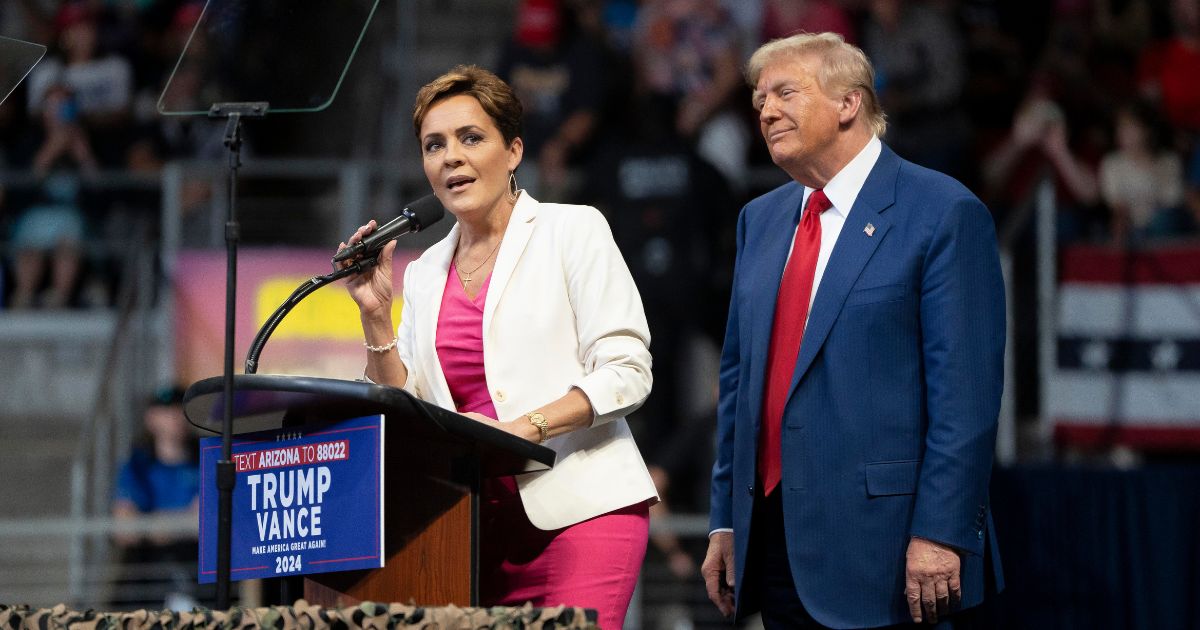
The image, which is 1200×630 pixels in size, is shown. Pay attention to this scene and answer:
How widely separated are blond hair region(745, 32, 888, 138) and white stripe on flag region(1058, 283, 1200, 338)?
3950 mm

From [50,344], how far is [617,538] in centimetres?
678

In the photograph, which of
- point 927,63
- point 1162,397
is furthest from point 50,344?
point 1162,397

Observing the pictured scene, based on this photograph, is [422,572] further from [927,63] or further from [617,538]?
[927,63]

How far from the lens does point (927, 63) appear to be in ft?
29.6

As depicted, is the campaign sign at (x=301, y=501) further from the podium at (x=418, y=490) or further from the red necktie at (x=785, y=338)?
the red necktie at (x=785, y=338)

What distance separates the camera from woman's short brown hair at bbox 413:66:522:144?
329 centimetres

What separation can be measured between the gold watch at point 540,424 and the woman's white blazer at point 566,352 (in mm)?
115

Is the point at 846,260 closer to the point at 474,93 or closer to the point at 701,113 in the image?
the point at 474,93

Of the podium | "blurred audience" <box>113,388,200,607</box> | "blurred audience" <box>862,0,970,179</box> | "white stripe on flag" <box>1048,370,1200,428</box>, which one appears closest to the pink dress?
the podium

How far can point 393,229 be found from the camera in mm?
3088

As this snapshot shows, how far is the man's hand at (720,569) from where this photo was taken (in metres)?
3.55

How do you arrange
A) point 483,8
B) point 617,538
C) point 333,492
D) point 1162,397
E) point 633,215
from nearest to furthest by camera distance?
point 333,492 < point 617,538 < point 1162,397 < point 633,215 < point 483,8

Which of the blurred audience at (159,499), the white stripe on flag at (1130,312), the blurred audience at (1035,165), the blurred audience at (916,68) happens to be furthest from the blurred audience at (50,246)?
the white stripe on flag at (1130,312)

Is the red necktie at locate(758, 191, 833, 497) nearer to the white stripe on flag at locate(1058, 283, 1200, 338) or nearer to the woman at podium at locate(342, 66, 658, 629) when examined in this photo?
the woman at podium at locate(342, 66, 658, 629)
